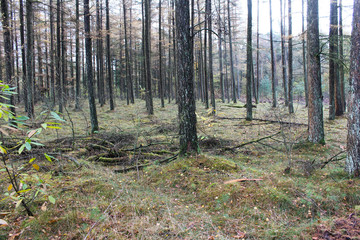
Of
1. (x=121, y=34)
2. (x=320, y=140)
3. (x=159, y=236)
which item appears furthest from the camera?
(x=121, y=34)

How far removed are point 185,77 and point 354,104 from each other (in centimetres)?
372

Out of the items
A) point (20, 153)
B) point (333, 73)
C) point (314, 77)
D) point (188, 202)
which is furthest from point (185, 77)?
point (333, 73)

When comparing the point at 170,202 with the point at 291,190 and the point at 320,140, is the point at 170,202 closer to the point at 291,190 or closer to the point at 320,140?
the point at 291,190

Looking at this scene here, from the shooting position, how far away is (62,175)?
4895 millimetres

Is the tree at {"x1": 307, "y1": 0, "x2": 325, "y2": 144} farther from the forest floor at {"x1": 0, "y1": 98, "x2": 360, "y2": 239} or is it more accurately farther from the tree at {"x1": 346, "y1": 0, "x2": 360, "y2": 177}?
the tree at {"x1": 346, "y1": 0, "x2": 360, "y2": 177}

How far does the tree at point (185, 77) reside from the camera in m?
5.36

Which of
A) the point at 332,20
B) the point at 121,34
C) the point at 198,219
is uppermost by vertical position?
the point at 121,34

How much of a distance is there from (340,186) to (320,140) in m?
3.63

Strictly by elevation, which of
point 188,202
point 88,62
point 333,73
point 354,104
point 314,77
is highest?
point 88,62

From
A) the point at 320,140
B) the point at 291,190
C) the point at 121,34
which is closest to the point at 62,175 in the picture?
the point at 291,190

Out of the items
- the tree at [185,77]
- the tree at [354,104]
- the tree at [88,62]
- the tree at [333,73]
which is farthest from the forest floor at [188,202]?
the tree at [333,73]

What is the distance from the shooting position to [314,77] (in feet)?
23.2

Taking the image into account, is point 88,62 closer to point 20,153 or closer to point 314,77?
point 20,153

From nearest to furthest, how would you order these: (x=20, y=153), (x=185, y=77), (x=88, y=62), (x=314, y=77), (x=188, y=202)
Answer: (x=20, y=153) → (x=188, y=202) → (x=185, y=77) → (x=314, y=77) → (x=88, y=62)
